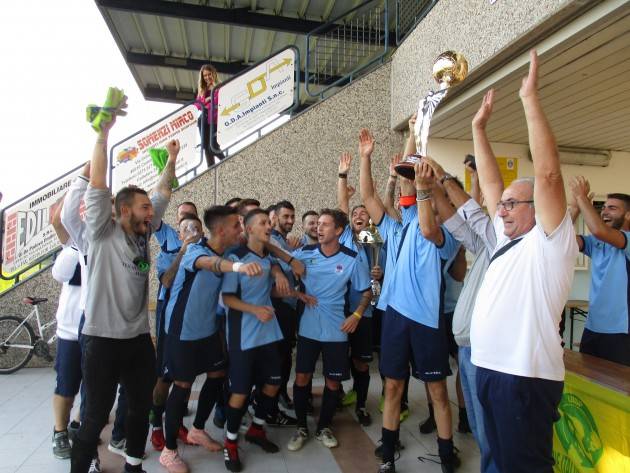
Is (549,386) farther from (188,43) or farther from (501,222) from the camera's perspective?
(188,43)

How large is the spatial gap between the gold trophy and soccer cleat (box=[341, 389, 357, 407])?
258 centimetres

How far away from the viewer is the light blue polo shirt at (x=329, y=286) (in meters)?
3.82

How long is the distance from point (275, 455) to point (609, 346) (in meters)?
2.67

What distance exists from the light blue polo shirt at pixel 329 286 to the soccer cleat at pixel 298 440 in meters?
0.79

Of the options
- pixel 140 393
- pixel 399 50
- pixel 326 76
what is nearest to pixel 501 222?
pixel 140 393

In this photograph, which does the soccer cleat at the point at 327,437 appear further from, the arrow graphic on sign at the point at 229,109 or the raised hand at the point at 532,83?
the arrow graphic on sign at the point at 229,109

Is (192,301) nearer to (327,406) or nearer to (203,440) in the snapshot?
(203,440)

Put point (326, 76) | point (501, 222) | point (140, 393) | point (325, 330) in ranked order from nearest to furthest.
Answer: point (501, 222) < point (140, 393) < point (325, 330) < point (326, 76)

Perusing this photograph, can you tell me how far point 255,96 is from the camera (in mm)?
6539

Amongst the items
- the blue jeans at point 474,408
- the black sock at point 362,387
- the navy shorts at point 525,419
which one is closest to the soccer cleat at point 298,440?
the black sock at point 362,387

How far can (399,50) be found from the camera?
257 inches

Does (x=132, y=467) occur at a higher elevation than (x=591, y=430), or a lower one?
lower

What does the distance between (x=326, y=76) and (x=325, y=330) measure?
20.1 feet

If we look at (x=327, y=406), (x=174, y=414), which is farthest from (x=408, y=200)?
(x=174, y=414)
